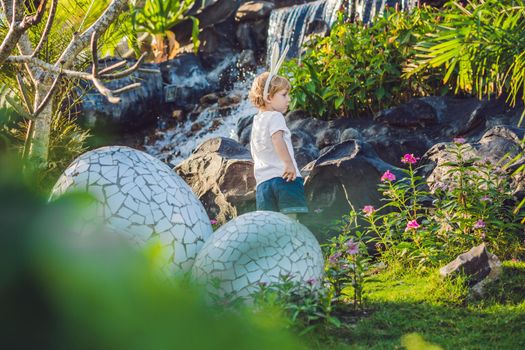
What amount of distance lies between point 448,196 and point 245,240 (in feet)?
6.95

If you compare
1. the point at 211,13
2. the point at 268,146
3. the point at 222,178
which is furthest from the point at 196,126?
the point at 268,146

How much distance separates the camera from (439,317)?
3619 millimetres

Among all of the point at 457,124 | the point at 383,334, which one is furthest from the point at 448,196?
the point at 457,124

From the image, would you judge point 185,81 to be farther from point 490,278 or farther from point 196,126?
point 490,278

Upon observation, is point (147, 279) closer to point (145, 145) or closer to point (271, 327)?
point (271, 327)

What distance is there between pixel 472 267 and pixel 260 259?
1.46 meters

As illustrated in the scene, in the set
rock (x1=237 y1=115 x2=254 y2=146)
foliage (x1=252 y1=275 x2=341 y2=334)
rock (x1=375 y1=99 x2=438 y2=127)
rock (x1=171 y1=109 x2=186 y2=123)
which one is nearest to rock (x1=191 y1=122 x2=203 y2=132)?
rock (x1=171 y1=109 x2=186 y2=123)

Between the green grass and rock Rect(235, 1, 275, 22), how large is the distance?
1072 cm

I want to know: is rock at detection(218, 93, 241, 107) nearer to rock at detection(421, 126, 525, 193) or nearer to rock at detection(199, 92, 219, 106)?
rock at detection(199, 92, 219, 106)

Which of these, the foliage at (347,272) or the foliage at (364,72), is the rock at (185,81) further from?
the foliage at (347,272)

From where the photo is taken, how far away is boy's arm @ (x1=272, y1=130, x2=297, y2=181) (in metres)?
5.01

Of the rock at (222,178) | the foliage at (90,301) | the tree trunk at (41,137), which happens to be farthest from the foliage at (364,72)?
the foliage at (90,301)

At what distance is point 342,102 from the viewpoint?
8531mm

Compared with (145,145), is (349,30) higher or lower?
higher
